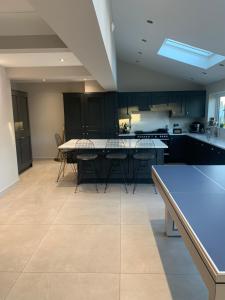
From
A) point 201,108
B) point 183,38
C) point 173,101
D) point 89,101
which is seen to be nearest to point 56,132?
point 89,101

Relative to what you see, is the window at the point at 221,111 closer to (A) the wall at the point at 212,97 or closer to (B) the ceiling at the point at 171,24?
(A) the wall at the point at 212,97

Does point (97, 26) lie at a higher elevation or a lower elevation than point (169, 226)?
higher

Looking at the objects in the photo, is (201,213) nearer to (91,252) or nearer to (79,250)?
(91,252)

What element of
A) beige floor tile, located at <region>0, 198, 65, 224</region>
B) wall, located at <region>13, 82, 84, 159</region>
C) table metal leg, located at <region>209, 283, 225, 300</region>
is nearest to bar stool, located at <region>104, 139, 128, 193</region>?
beige floor tile, located at <region>0, 198, 65, 224</region>

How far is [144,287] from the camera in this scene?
2162mm

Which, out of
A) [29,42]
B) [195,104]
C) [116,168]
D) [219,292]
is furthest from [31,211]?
[195,104]

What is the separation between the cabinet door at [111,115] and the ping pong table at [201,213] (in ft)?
13.7

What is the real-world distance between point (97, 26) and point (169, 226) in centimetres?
244

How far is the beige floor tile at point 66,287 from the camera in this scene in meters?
2.08

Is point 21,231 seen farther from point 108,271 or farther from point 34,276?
point 108,271

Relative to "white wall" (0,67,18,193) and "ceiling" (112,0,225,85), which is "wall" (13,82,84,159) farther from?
"ceiling" (112,0,225,85)

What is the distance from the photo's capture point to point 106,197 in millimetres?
4434

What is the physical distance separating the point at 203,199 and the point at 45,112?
6.83 m

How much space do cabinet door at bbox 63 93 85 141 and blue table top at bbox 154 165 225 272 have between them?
451 centimetres
